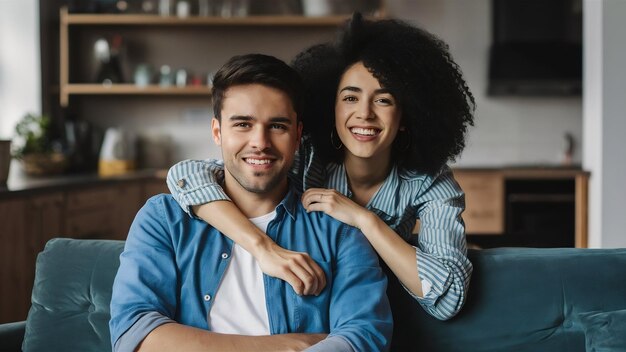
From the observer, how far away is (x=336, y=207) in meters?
1.79

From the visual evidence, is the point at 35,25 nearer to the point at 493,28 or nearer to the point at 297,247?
the point at 493,28

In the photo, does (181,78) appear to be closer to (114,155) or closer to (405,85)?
(114,155)

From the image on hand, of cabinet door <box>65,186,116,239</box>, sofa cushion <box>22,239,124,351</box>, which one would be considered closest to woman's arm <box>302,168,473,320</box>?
sofa cushion <box>22,239,124,351</box>

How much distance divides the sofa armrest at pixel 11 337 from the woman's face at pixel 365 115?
1.03 m

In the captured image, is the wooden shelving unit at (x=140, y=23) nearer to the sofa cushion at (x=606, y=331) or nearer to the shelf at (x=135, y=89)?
the shelf at (x=135, y=89)

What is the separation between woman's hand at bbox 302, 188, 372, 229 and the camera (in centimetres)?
178

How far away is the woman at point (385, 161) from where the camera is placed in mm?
1749

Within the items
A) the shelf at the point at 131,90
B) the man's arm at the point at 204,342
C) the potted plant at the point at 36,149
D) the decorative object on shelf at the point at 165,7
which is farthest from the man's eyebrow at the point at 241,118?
the decorative object on shelf at the point at 165,7

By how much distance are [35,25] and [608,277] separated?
429 centimetres

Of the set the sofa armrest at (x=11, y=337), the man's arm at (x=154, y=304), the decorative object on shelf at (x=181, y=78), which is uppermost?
the decorative object on shelf at (x=181, y=78)

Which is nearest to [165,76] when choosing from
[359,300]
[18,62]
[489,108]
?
[18,62]

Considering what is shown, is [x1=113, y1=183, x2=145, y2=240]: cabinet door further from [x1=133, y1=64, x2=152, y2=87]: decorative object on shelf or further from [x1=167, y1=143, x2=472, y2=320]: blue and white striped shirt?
[x1=167, y1=143, x2=472, y2=320]: blue and white striped shirt

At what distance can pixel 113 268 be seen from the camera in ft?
6.32

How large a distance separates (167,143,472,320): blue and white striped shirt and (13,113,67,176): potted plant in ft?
8.64
